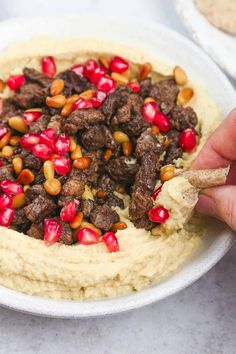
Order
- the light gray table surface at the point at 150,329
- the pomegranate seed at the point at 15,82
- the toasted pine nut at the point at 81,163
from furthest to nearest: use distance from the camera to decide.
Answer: the pomegranate seed at the point at 15,82 < the light gray table surface at the point at 150,329 < the toasted pine nut at the point at 81,163

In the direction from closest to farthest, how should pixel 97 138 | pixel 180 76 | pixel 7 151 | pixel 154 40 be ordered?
1. pixel 97 138
2. pixel 7 151
3. pixel 180 76
4. pixel 154 40

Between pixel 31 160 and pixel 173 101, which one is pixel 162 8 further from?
pixel 31 160

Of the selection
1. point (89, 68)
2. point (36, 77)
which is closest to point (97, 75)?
point (89, 68)

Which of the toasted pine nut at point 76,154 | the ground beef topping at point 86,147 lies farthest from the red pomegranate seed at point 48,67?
the toasted pine nut at point 76,154

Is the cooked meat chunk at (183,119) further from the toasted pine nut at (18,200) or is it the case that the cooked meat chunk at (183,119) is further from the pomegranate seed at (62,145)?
the toasted pine nut at (18,200)

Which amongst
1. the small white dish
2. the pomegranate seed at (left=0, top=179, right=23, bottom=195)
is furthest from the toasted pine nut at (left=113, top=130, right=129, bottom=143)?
the small white dish

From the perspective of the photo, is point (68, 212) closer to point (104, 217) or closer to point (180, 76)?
point (104, 217)

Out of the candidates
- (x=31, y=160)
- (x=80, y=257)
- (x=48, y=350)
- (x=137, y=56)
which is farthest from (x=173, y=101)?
(x=48, y=350)

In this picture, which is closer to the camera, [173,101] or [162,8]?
[173,101]
